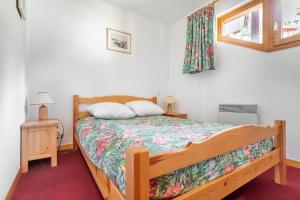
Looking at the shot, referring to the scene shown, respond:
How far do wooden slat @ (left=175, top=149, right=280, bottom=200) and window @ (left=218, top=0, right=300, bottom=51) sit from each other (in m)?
1.48

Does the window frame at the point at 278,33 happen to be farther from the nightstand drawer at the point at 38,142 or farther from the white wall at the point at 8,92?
the nightstand drawer at the point at 38,142

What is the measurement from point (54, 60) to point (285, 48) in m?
3.14

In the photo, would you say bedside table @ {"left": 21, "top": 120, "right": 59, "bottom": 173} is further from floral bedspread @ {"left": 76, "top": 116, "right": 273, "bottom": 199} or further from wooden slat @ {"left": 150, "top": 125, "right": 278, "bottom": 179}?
wooden slat @ {"left": 150, "top": 125, "right": 278, "bottom": 179}

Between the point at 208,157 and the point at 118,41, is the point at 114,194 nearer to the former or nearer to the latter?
the point at 208,157

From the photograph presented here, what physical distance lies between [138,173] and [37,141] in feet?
5.86

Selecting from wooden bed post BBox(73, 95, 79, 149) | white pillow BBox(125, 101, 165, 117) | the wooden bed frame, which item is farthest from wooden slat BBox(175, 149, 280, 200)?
wooden bed post BBox(73, 95, 79, 149)

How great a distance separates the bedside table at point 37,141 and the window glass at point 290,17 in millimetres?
3075

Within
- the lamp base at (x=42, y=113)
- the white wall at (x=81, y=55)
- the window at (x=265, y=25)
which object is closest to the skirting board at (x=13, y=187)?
the lamp base at (x=42, y=113)

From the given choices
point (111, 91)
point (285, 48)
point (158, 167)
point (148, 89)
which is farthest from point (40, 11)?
point (285, 48)

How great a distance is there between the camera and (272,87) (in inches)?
86.7

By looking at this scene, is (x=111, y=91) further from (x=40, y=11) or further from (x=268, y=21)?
(x=268, y=21)

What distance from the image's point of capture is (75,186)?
5.25 feet

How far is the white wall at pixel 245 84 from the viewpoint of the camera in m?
2.05

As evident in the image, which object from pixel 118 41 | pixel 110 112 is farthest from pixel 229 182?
pixel 118 41
